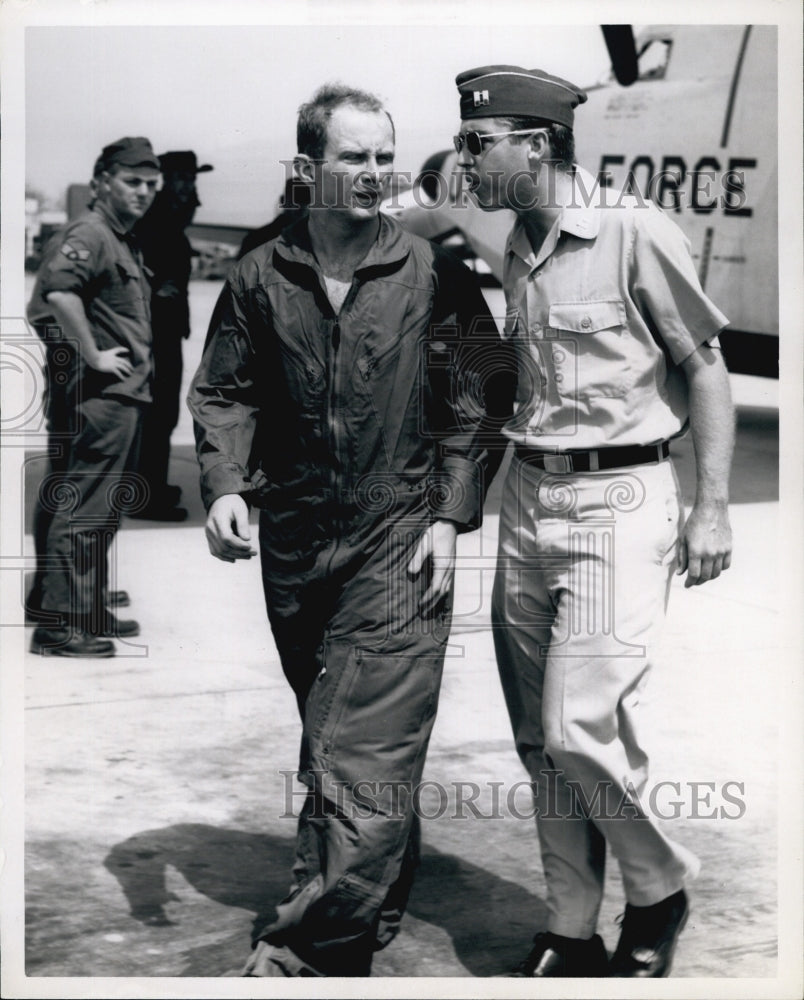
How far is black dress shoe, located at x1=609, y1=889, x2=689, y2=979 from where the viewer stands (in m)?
3.57

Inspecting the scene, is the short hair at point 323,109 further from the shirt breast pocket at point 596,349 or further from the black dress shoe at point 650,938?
the black dress shoe at point 650,938

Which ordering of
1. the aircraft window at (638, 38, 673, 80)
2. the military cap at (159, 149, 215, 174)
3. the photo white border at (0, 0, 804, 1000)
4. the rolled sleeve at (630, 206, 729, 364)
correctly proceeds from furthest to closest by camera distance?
the aircraft window at (638, 38, 673, 80) → the military cap at (159, 149, 215, 174) → the photo white border at (0, 0, 804, 1000) → the rolled sleeve at (630, 206, 729, 364)

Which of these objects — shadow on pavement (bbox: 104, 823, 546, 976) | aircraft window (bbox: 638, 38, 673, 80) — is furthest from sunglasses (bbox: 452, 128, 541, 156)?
aircraft window (bbox: 638, 38, 673, 80)

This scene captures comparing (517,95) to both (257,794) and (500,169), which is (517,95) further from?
(257,794)

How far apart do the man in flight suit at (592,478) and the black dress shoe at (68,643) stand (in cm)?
278

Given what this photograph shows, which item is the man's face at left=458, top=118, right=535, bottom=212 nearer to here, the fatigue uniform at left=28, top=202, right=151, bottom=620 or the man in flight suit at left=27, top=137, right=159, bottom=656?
the man in flight suit at left=27, top=137, right=159, bottom=656

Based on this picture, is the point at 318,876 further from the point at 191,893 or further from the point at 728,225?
the point at 728,225

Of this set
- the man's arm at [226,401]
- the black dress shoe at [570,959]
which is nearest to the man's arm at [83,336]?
the man's arm at [226,401]

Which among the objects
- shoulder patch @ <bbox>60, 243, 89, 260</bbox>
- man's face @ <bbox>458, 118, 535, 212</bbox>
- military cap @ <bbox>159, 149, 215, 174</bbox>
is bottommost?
shoulder patch @ <bbox>60, 243, 89, 260</bbox>

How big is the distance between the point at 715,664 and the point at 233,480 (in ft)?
9.43

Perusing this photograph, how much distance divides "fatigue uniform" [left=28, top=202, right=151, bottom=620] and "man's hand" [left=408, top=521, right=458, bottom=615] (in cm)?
275

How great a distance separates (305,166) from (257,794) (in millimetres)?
2022

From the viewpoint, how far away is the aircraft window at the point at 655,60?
8.73 m

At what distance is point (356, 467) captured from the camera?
143 inches
